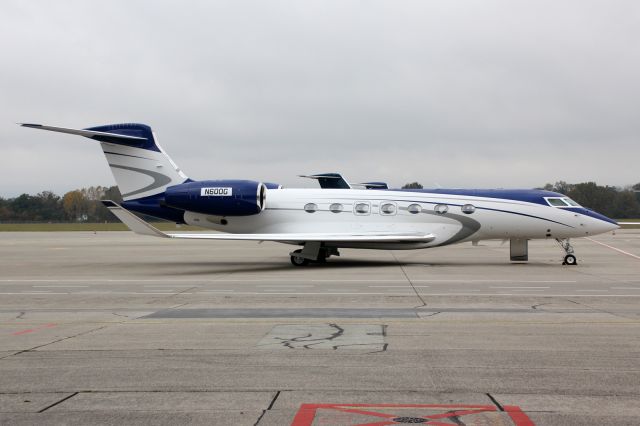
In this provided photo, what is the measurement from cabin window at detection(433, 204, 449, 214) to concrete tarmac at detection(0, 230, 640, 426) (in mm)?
7101

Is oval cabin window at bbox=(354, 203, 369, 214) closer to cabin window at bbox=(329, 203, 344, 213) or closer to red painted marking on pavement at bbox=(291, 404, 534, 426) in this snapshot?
cabin window at bbox=(329, 203, 344, 213)

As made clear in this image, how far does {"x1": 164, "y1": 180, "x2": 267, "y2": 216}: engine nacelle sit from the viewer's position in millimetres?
25578

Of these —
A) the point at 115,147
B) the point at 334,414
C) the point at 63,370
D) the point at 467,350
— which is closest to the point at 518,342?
the point at 467,350

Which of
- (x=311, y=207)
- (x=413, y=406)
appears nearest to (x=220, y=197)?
(x=311, y=207)

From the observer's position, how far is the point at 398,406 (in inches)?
245

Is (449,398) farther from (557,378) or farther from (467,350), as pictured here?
(467,350)

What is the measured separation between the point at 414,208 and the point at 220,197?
7554 mm

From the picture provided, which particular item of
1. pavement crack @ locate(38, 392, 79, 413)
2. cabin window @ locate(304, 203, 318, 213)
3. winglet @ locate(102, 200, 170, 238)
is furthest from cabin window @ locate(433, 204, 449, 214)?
pavement crack @ locate(38, 392, 79, 413)

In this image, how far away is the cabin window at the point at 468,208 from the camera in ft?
83.7

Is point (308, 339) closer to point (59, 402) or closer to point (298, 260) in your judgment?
point (59, 402)

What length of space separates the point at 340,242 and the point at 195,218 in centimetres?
617

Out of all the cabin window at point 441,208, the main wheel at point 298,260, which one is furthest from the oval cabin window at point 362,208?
the main wheel at point 298,260

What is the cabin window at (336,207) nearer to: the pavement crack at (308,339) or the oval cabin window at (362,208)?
the oval cabin window at (362,208)

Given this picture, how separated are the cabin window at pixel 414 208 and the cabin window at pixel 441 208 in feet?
1.93
